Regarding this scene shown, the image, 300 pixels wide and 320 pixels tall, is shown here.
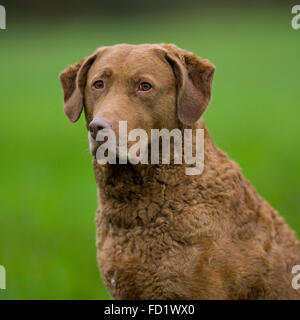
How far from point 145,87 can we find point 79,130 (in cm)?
1001

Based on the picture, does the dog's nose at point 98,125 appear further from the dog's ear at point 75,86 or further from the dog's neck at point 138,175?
the dog's ear at point 75,86

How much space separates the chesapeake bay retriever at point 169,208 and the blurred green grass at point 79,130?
626mm

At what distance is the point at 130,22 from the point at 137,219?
25720mm

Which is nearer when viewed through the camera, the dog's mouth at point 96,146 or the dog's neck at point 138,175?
the dog's mouth at point 96,146

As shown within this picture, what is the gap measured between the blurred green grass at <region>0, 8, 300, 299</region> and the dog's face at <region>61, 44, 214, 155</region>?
598 millimetres

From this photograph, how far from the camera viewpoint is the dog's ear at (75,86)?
5.06m

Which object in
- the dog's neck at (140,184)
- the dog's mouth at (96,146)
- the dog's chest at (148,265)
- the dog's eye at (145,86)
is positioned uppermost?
the dog's eye at (145,86)

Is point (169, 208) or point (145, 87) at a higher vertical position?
point (145, 87)

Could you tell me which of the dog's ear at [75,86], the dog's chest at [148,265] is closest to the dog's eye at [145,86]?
the dog's ear at [75,86]

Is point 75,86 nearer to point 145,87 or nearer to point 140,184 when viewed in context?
point 145,87

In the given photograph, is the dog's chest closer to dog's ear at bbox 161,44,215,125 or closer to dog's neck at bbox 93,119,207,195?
dog's neck at bbox 93,119,207,195

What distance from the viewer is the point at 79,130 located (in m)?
14.7

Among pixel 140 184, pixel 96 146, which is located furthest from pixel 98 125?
pixel 140 184

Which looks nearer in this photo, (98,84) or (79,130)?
(98,84)
